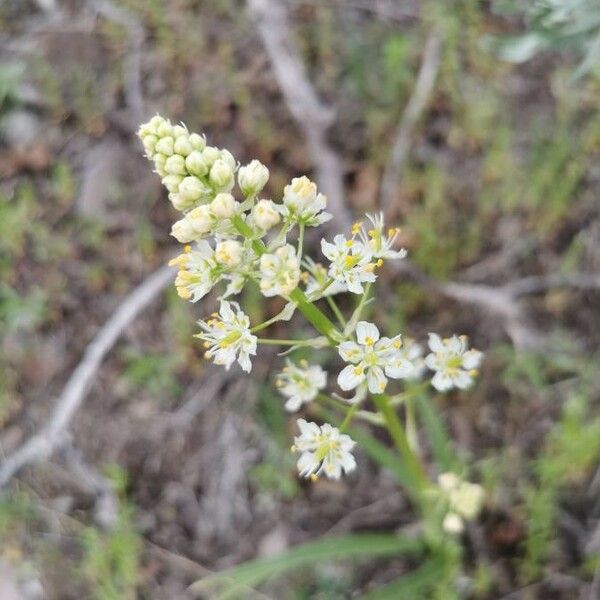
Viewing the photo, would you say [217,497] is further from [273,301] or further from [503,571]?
[503,571]

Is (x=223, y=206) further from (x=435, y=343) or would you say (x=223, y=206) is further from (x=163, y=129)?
(x=435, y=343)

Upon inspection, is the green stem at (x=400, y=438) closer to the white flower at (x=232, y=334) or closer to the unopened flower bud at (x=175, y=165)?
the white flower at (x=232, y=334)

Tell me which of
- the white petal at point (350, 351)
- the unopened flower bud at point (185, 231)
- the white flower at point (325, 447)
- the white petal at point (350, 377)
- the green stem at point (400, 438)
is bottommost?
the white flower at point (325, 447)

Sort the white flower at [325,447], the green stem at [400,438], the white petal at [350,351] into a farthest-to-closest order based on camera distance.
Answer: the green stem at [400,438] < the white flower at [325,447] < the white petal at [350,351]

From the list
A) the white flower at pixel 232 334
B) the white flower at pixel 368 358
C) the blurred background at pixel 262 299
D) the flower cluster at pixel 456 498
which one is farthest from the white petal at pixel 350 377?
the blurred background at pixel 262 299

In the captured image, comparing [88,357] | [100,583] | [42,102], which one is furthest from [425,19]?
[100,583]

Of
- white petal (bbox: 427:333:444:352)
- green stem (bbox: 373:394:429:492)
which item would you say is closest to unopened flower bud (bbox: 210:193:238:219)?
green stem (bbox: 373:394:429:492)
